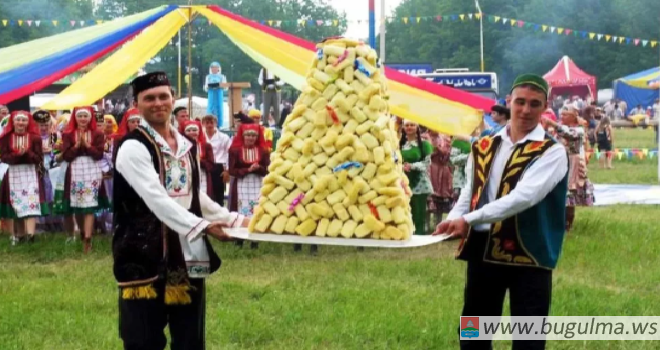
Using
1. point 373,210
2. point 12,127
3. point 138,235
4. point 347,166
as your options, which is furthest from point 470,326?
point 12,127

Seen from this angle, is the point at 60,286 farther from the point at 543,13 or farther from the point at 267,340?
the point at 543,13

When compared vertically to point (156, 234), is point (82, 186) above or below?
below

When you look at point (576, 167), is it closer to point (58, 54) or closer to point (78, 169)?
point (78, 169)

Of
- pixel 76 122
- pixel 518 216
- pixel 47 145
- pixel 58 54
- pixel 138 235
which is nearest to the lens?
pixel 138 235

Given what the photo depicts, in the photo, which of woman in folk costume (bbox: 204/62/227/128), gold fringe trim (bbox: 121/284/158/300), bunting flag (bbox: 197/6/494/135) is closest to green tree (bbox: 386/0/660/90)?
woman in folk costume (bbox: 204/62/227/128)

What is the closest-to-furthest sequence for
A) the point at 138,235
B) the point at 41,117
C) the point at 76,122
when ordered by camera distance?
1. the point at 138,235
2. the point at 76,122
3. the point at 41,117

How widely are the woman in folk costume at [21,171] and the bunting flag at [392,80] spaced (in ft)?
7.54

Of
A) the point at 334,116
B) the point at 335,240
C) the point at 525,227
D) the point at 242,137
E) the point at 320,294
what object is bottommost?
the point at 320,294

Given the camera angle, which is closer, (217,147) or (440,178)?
(217,147)

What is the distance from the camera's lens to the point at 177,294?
4562 mm

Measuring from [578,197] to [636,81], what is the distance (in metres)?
28.3

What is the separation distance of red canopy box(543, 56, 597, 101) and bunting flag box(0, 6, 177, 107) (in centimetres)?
3011

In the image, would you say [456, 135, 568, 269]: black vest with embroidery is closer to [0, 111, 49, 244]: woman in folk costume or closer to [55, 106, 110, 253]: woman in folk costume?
[55, 106, 110, 253]: woman in folk costume

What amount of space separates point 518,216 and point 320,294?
11.4 ft
